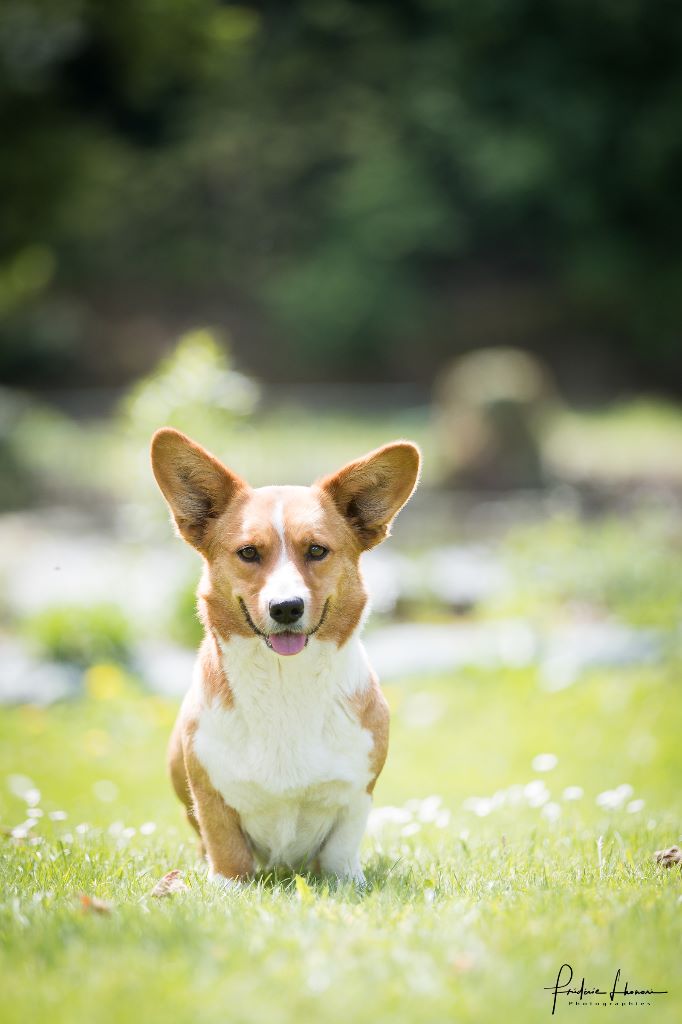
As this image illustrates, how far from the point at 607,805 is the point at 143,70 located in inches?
663

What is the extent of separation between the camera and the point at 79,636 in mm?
7277

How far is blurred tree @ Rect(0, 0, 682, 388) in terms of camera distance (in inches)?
945

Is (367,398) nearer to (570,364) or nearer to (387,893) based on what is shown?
(570,364)

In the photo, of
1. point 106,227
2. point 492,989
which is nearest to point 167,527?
point 492,989

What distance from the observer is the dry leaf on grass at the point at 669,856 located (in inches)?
141

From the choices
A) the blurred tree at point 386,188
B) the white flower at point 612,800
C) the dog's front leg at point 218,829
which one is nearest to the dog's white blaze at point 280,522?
the dog's front leg at point 218,829

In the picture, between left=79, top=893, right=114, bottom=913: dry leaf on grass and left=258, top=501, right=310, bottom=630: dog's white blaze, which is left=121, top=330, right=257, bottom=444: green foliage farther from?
left=79, top=893, right=114, bottom=913: dry leaf on grass

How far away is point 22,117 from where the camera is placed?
17797 millimetres

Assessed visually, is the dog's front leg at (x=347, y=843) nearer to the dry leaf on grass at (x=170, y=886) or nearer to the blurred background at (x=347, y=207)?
the dry leaf on grass at (x=170, y=886)

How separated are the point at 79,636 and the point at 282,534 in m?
4.40

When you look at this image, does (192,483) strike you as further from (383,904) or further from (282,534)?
(383,904)

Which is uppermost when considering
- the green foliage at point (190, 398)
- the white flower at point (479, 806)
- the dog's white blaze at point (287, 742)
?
the green foliage at point (190, 398)
